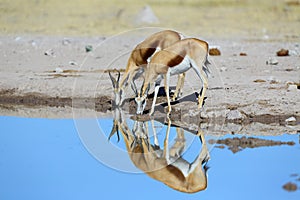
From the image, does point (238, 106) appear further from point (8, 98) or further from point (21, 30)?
point (21, 30)

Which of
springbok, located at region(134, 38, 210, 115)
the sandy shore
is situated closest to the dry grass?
the sandy shore

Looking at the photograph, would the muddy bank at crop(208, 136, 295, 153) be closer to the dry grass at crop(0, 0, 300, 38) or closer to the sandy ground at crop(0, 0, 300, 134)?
the sandy ground at crop(0, 0, 300, 134)

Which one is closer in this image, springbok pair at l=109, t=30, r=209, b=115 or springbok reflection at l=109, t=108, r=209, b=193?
springbok reflection at l=109, t=108, r=209, b=193

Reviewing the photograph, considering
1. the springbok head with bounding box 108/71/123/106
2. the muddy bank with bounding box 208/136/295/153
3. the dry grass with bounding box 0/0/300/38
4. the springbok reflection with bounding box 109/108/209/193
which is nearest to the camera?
the springbok reflection with bounding box 109/108/209/193

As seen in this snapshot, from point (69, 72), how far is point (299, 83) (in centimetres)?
554

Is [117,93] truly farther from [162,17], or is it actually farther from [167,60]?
[162,17]

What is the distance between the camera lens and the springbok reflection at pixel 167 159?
8.27m

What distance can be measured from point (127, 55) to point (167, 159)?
10610 millimetres

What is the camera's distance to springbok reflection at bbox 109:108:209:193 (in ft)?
27.1

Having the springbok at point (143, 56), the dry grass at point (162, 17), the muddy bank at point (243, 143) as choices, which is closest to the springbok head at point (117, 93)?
the springbok at point (143, 56)

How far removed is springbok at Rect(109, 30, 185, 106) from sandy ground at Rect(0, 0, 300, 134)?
1.56 ft

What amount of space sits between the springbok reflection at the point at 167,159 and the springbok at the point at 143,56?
1185mm

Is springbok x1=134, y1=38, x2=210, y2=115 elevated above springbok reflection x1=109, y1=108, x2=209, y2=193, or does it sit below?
above

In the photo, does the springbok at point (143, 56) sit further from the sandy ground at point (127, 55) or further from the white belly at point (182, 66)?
the white belly at point (182, 66)
